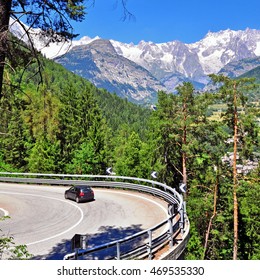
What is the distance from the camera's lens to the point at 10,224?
17188mm

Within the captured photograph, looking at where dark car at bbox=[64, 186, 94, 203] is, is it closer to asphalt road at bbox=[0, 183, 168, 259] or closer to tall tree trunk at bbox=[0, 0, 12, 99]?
asphalt road at bbox=[0, 183, 168, 259]

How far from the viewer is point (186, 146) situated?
28.5 meters

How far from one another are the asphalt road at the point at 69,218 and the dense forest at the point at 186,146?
3.82m

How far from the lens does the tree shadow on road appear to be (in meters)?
11.2

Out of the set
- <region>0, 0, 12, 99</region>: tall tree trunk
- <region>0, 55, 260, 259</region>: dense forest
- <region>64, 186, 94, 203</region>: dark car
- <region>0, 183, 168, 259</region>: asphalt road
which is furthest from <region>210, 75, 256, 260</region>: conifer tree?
<region>0, 0, 12, 99</region>: tall tree trunk

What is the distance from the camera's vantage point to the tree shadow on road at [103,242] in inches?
443

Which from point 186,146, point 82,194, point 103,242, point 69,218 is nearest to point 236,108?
point 186,146

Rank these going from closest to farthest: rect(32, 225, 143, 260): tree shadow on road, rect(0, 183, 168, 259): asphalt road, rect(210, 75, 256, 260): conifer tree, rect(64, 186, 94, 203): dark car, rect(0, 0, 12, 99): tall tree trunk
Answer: rect(0, 0, 12, 99): tall tree trunk, rect(32, 225, 143, 260): tree shadow on road, rect(0, 183, 168, 259): asphalt road, rect(64, 186, 94, 203): dark car, rect(210, 75, 256, 260): conifer tree

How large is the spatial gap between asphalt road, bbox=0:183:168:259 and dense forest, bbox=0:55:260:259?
382 cm

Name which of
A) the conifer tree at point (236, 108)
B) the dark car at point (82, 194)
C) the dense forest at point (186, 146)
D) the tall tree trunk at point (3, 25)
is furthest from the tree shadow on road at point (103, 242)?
the conifer tree at point (236, 108)

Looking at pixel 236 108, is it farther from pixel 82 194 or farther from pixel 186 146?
pixel 82 194

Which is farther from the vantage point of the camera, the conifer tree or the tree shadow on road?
the conifer tree

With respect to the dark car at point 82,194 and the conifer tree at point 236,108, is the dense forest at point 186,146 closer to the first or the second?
the conifer tree at point 236,108

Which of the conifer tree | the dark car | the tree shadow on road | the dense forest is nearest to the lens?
the tree shadow on road
